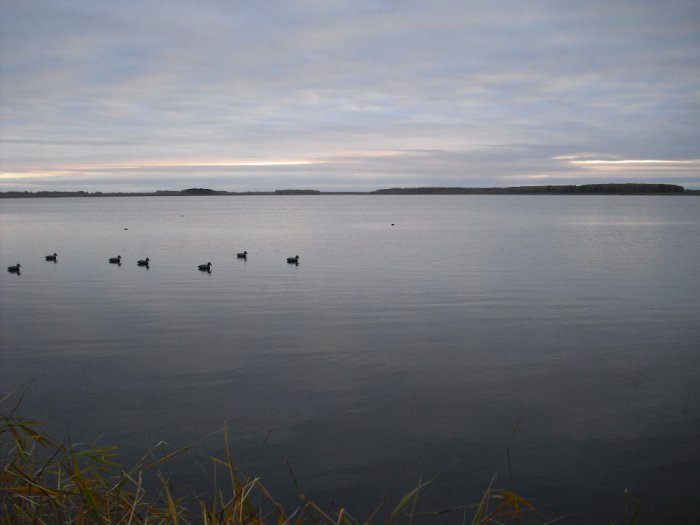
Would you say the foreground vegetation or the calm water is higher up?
the foreground vegetation

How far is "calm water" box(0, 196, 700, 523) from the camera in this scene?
8414 millimetres

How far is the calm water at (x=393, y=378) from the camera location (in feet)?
27.6

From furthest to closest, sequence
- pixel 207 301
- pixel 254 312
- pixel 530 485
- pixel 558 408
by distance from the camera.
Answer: pixel 207 301
pixel 254 312
pixel 558 408
pixel 530 485

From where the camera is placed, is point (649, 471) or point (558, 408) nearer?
point (649, 471)

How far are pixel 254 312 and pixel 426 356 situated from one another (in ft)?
24.6

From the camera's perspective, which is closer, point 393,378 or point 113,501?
point 113,501

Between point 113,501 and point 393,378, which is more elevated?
point 113,501

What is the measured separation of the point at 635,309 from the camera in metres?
19.0

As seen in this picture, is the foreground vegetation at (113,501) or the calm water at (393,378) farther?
the calm water at (393,378)

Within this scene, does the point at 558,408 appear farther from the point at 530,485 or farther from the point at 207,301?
the point at 207,301

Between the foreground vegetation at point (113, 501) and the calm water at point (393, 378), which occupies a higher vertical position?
the foreground vegetation at point (113, 501)

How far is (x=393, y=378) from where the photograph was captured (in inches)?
479

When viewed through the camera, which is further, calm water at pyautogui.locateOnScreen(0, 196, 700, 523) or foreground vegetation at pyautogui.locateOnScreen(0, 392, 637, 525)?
calm water at pyautogui.locateOnScreen(0, 196, 700, 523)

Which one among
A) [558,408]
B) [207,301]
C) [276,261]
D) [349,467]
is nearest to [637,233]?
[276,261]
